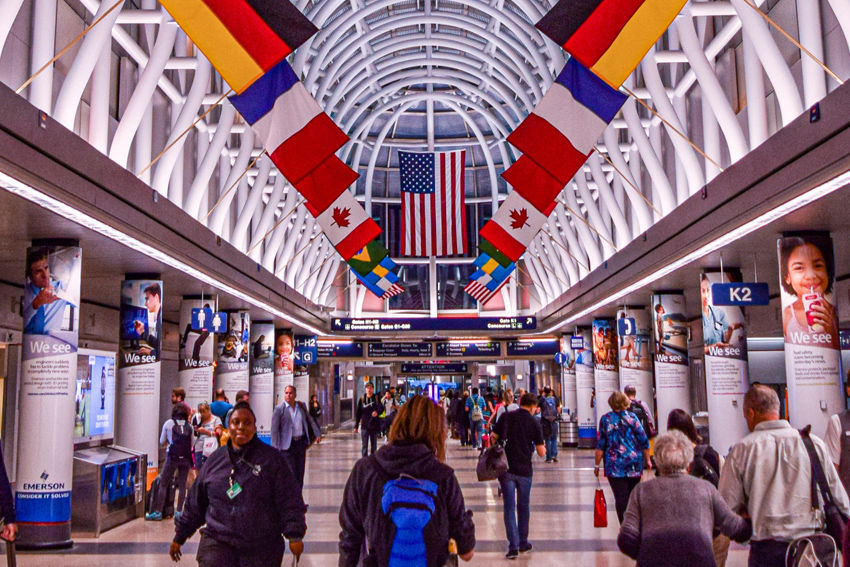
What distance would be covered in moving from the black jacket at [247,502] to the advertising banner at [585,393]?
22.3 metres

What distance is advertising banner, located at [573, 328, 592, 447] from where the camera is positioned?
27047mm

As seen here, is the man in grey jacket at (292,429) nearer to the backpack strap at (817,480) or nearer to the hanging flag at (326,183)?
the hanging flag at (326,183)

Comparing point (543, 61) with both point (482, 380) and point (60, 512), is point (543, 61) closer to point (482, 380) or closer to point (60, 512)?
point (60, 512)

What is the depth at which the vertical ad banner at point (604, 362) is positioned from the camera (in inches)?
937

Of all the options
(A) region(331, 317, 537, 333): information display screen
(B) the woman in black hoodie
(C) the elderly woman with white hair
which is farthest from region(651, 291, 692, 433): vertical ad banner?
(A) region(331, 317, 537, 333): information display screen

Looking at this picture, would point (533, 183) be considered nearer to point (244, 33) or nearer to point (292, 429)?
point (292, 429)

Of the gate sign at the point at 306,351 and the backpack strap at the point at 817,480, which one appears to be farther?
the gate sign at the point at 306,351

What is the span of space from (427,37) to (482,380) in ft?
79.0

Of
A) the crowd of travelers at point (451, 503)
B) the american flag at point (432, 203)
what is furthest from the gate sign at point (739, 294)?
the american flag at point (432, 203)

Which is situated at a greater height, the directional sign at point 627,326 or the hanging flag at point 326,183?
the hanging flag at point 326,183

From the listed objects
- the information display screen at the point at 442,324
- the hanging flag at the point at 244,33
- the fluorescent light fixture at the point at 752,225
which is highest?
the hanging flag at the point at 244,33

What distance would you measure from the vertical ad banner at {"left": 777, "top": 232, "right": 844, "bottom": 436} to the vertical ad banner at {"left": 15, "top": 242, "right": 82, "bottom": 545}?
28.8ft

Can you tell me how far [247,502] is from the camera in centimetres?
495

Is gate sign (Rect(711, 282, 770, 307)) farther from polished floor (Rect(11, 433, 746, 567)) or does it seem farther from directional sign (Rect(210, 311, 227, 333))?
directional sign (Rect(210, 311, 227, 333))
